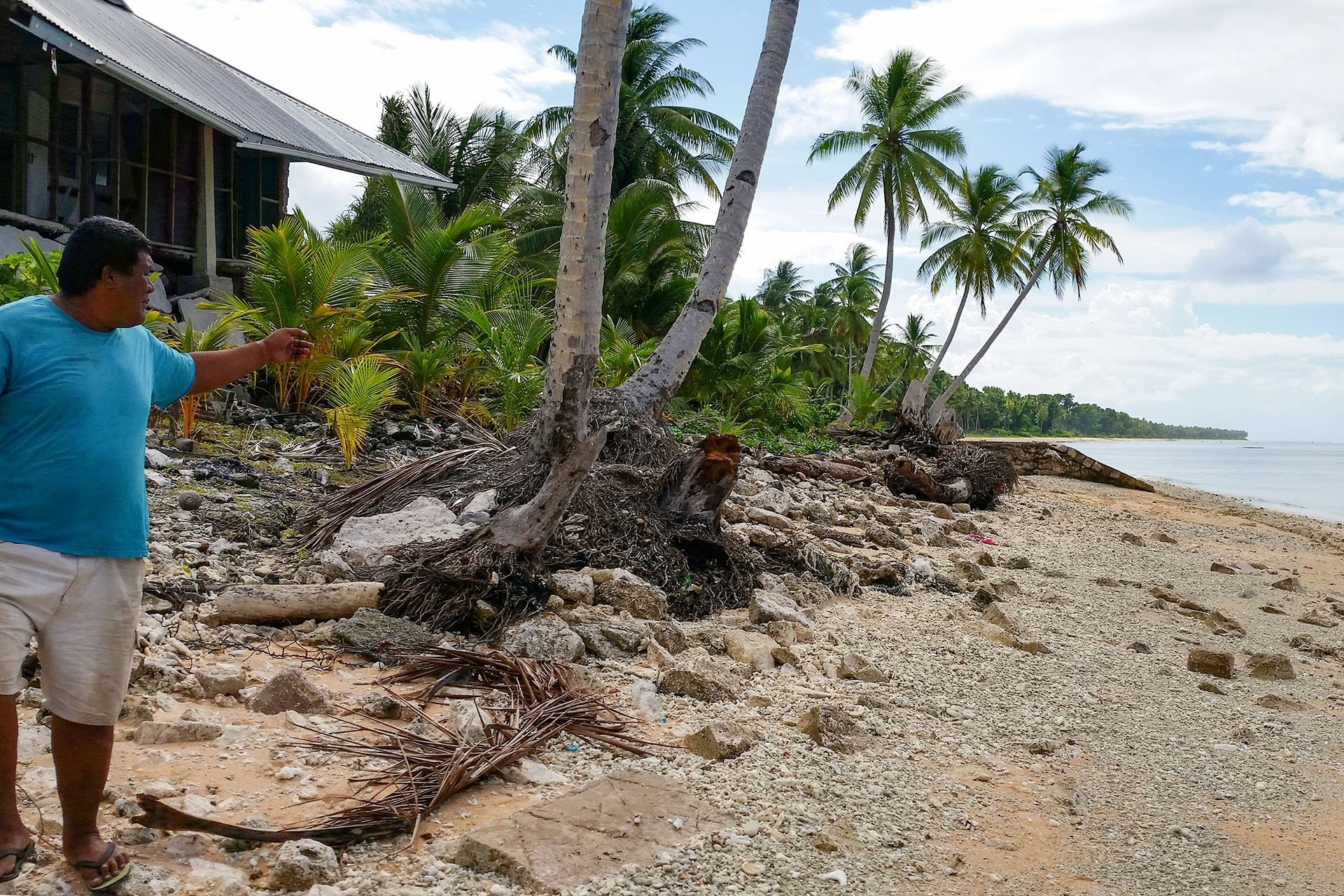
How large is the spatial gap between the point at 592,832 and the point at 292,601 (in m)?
2.16

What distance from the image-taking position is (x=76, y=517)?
7.13ft

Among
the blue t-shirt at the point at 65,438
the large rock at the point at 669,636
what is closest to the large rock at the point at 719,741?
the large rock at the point at 669,636

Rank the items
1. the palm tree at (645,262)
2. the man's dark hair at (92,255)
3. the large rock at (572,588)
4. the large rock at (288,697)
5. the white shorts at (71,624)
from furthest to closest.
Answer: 1. the palm tree at (645,262)
2. the large rock at (572,588)
3. the large rock at (288,697)
4. the man's dark hair at (92,255)
5. the white shorts at (71,624)

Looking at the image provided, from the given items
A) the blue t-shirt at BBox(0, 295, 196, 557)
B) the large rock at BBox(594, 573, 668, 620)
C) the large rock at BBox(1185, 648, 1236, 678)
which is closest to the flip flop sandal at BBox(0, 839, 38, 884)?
the blue t-shirt at BBox(0, 295, 196, 557)

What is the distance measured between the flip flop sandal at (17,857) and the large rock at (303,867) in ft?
1.70

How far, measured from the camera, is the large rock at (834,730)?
3.55m

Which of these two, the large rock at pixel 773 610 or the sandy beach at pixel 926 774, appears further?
the large rock at pixel 773 610

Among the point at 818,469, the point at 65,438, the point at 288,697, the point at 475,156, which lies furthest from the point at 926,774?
the point at 475,156

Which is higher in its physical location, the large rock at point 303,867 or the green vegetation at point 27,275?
the green vegetation at point 27,275

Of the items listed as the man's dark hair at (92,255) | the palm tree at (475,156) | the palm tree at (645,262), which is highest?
the palm tree at (475,156)

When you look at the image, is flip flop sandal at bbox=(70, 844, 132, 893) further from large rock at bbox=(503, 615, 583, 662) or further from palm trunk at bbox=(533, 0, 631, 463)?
palm trunk at bbox=(533, 0, 631, 463)

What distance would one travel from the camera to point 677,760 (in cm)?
324

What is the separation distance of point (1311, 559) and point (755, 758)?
11094 millimetres

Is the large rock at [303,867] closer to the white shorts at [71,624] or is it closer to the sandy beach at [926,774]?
the sandy beach at [926,774]
